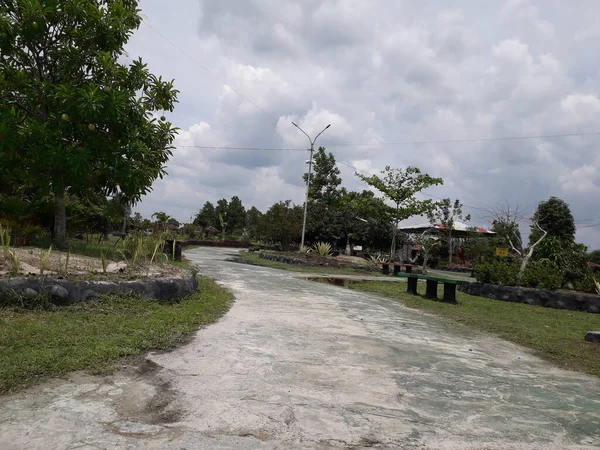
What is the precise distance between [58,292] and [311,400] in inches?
161

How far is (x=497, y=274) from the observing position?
14.1m

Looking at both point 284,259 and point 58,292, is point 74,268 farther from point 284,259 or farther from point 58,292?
point 284,259

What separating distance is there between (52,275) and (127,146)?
3933 millimetres

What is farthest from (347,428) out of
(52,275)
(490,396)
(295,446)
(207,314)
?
(52,275)

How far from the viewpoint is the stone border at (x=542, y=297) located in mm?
12273

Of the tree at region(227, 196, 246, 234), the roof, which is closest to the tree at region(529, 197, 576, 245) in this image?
the roof

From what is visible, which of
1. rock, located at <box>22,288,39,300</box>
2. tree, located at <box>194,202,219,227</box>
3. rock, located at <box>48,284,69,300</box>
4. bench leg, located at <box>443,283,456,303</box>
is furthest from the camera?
tree, located at <box>194,202,219,227</box>

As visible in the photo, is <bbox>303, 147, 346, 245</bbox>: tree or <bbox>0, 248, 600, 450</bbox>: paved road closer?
<bbox>0, 248, 600, 450</bbox>: paved road

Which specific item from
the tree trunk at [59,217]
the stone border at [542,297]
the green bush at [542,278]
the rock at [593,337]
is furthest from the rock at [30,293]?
the green bush at [542,278]

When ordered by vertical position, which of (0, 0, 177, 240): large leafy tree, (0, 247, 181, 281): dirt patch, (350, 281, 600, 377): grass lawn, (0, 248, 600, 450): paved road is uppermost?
(0, 0, 177, 240): large leafy tree

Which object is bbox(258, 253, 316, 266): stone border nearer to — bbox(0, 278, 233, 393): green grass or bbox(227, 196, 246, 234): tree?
bbox(0, 278, 233, 393): green grass

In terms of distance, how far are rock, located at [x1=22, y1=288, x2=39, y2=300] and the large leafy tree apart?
328 centimetres

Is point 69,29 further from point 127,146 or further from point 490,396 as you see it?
point 490,396

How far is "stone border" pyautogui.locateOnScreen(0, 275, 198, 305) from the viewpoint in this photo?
5.74m
